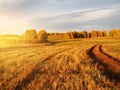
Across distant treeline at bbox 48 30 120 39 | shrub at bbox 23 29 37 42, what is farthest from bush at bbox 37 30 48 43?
distant treeline at bbox 48 30 120 39

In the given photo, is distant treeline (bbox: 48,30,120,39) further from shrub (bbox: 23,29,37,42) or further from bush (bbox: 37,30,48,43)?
shrub (bbox: 23,29,37,42)

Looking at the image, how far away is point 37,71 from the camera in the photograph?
51.8 feet

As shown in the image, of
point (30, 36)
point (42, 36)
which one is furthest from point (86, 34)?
point (30, 36)

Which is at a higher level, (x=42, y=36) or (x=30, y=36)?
(x=30, y=36)

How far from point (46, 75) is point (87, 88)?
3.62 m

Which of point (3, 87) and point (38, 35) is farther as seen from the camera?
point (38, 35)

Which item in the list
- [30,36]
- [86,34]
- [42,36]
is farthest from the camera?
[86,34]

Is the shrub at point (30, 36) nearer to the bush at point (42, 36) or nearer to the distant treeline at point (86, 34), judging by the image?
the bush at point (42, 36)

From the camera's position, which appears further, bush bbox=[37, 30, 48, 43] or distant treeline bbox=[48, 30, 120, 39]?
distant treeline bbox=[48, 30, 120, 39]

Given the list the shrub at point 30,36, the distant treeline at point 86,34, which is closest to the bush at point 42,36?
the shrub at point 30,36

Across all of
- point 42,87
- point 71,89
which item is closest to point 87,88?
point 71,89

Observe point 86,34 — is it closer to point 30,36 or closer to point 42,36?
point 42,36

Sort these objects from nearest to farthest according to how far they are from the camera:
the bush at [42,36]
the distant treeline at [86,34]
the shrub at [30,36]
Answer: the shrub at [30,36] < the bush at [42,36] < the distant treeline at [86,34]

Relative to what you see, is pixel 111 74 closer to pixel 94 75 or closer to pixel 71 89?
pixel 94 75
